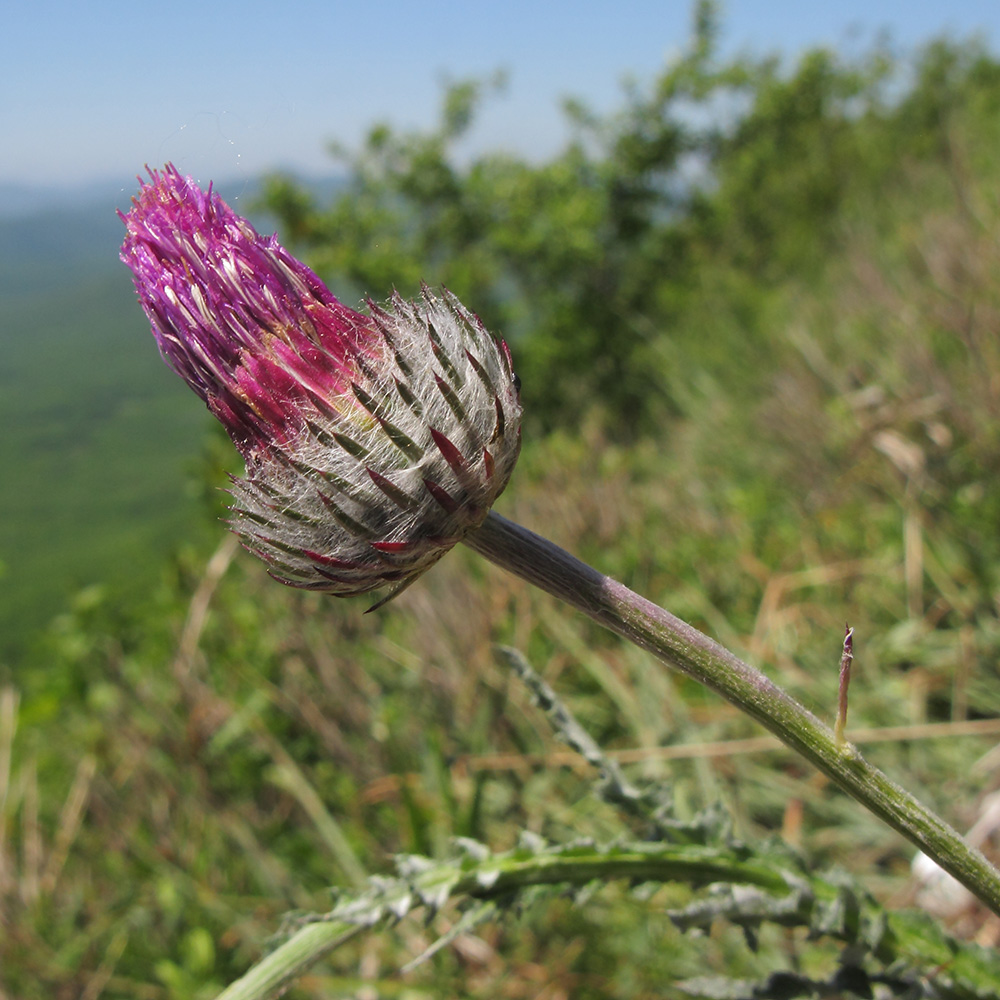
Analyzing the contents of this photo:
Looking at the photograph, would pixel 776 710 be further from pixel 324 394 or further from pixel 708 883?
pixel 324 394

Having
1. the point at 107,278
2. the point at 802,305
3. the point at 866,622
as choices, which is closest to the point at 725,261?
the point at 802,305

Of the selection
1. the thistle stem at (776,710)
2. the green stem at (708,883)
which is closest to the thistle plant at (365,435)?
the thistle stem at (776,710)

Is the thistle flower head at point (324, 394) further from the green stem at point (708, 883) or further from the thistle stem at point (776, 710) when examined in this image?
the green stem at point (708, 883)

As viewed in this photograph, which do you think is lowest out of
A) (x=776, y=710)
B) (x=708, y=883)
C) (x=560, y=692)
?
(x=560, y=692)

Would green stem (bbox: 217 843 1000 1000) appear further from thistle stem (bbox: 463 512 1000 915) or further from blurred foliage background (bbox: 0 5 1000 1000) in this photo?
thistle stem (bbox: 463 512 1000 915)

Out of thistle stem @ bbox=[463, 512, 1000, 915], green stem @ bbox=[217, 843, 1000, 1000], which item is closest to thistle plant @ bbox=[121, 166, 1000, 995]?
thistle stem @ bbox=[463, 512, 1000, 915]

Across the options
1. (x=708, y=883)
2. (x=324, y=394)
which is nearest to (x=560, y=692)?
(x=708, y=883)
